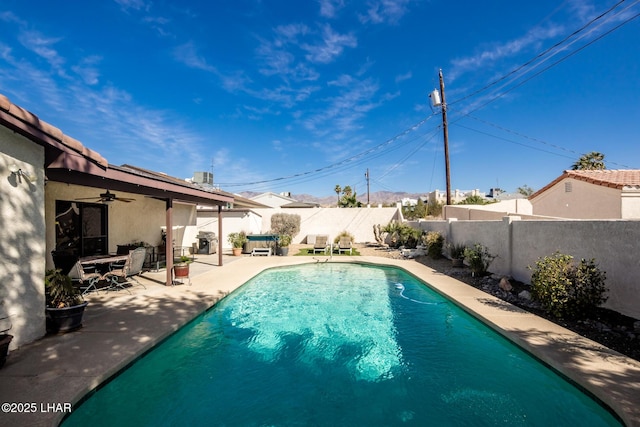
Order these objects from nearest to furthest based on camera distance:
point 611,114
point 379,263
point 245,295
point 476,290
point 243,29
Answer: point 476,290 < point 245,295 < point 379,263 < point 243,29 < point 611,114

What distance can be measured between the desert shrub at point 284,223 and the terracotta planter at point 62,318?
635 inches

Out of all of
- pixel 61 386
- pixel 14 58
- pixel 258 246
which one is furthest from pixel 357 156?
pixel 61 386

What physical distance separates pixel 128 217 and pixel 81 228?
2.22 m

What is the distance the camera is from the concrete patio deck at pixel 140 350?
127 inches

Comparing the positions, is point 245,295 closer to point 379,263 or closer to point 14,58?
point 379,263

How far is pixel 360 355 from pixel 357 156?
21.7 m

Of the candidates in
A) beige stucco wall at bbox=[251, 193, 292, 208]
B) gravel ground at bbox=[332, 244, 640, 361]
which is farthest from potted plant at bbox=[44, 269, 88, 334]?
beige stucco wall at bbox=[251, 193, 292, 208]

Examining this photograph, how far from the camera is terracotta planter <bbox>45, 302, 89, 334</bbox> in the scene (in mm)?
4926

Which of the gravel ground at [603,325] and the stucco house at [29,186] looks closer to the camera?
the stucco house at [29,186]

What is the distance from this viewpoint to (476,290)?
828cm

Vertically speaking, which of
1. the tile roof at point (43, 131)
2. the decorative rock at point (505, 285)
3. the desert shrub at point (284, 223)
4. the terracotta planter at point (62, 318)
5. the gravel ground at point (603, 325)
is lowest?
the gravel ground at point (603, 325)

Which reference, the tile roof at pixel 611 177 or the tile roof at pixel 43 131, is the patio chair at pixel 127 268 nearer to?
the tile roof at pixel 43 131

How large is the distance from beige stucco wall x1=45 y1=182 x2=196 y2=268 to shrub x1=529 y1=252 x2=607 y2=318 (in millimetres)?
10785

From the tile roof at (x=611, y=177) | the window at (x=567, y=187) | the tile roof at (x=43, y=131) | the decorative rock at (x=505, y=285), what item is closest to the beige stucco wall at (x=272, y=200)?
the window at (x=567, y=187)
